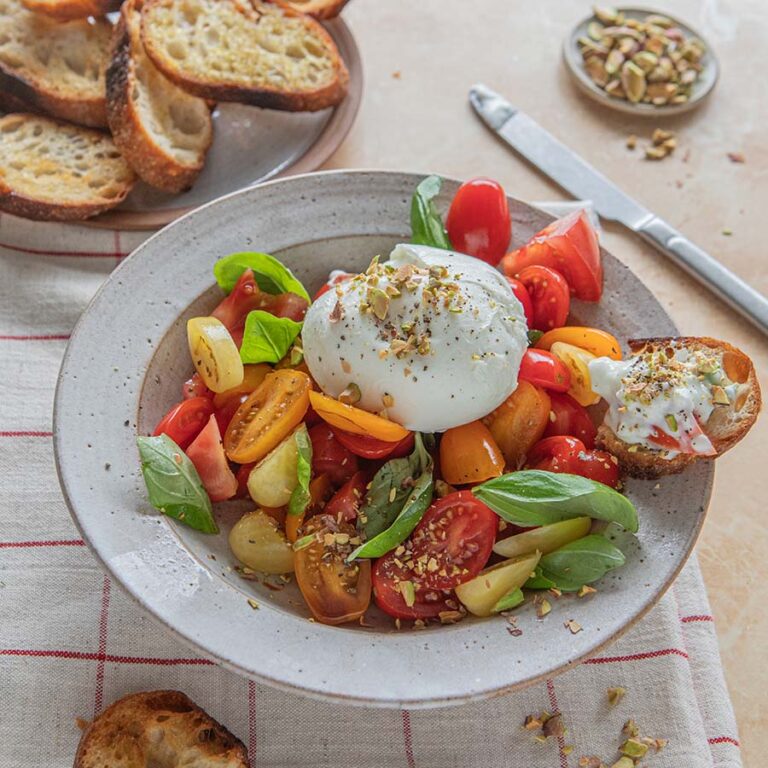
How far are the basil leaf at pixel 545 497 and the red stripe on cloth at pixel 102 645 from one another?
98 cm

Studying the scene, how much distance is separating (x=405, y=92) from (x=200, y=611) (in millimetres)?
2532

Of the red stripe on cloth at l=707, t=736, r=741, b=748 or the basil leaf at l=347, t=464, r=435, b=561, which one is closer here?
the basil leaf at l=347, t=464, r=435, b=561

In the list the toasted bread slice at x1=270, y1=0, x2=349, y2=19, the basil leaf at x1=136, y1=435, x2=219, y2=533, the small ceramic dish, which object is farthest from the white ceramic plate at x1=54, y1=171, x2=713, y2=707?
the small ceramic dish

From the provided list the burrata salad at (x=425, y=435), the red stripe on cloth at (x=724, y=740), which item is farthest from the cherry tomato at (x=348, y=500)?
the red stripe on cloth at (x=724, y=740)

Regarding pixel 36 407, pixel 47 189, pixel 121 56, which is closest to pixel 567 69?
pixel 121 56

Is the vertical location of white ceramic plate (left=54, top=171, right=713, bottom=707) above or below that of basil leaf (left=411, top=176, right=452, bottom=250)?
below

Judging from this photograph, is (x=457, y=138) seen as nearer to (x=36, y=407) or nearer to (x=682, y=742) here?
(x=36, y=407)

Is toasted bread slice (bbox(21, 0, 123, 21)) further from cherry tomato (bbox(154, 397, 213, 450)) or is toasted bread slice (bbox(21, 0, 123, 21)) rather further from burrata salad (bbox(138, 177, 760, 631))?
cherry tomato (bbox(154, 397, 213, 450))

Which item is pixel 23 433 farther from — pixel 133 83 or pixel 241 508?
pixel 133 83

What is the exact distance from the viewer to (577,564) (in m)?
2.14

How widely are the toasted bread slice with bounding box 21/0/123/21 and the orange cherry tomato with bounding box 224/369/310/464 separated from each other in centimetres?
176

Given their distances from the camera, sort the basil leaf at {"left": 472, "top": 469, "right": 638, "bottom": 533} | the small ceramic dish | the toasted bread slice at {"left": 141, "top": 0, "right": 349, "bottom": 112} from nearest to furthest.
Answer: the basil leaf at {"left": 472, "top": 469, "right": 638, "bottom": 533} → the toasted bread slice at {"left": 141, "top": 0, "right": 349, "bottom": 112} → the small ceramic dish

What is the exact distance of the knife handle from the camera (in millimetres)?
3147

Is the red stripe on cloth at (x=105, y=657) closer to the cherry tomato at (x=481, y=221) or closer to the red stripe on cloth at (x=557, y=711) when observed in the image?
the red stripe on cloth at (x=557, y=711)
